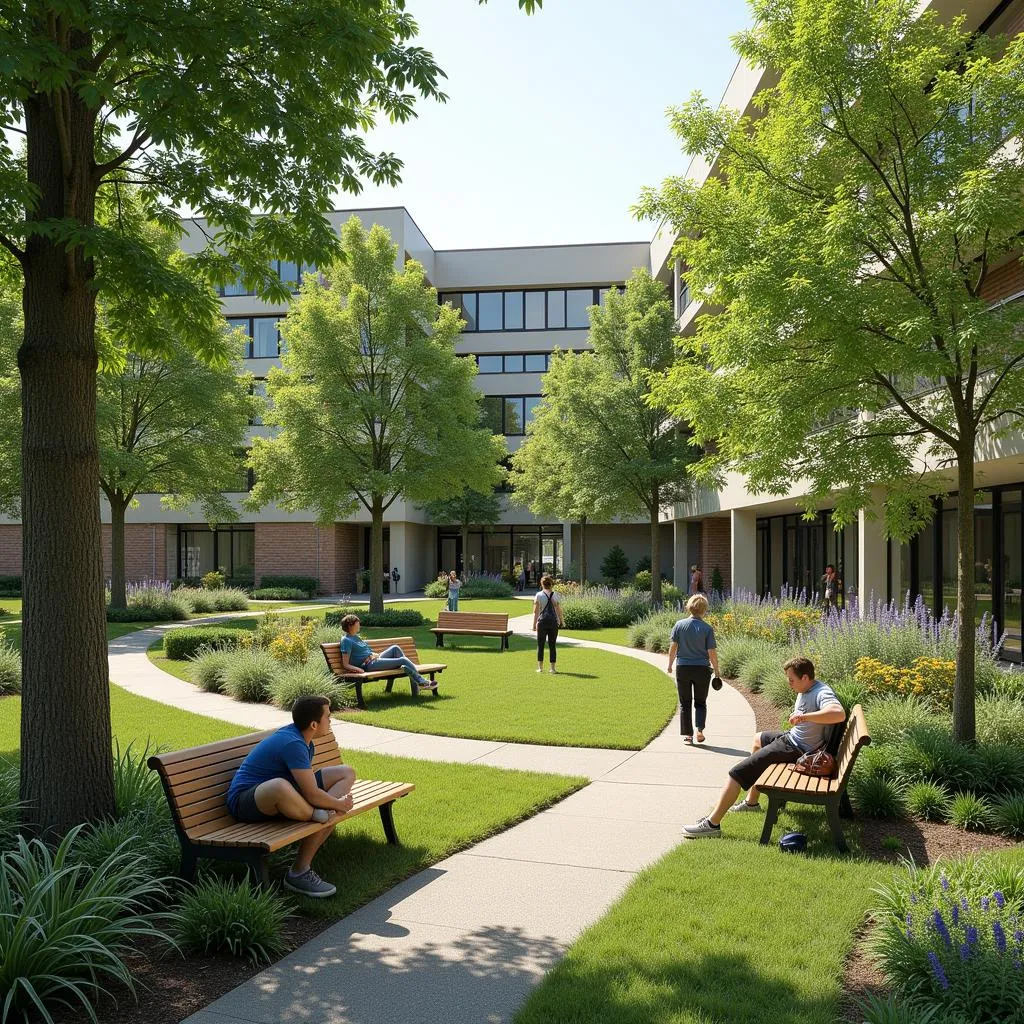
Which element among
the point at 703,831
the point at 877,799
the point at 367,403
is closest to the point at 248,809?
the point at 703,831

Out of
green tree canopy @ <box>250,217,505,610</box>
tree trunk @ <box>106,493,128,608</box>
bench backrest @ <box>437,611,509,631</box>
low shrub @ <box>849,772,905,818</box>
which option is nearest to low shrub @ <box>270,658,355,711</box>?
low shrub @ <box>849,772,905,818</box>

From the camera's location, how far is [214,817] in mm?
5418

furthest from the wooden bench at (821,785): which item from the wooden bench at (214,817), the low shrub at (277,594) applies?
the low shrub at (277,594)

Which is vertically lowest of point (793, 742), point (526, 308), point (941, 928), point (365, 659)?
point (365, 659)

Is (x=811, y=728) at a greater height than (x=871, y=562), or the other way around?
(x=871, y=562)

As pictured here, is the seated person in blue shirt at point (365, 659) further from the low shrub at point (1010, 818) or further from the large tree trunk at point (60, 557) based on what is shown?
the low shrub at point (1010, 818)

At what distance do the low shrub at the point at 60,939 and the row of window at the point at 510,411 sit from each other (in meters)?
42.9

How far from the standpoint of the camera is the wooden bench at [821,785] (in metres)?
6.12

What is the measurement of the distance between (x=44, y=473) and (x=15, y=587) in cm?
3843

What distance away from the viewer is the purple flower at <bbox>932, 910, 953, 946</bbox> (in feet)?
13.1

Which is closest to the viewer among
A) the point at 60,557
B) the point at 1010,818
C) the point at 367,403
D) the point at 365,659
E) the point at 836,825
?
the point at 60,557

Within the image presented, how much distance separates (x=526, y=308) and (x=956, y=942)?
45.8 metres

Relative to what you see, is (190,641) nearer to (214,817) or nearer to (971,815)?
(214,817)

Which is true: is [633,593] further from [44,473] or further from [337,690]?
[44,473]
